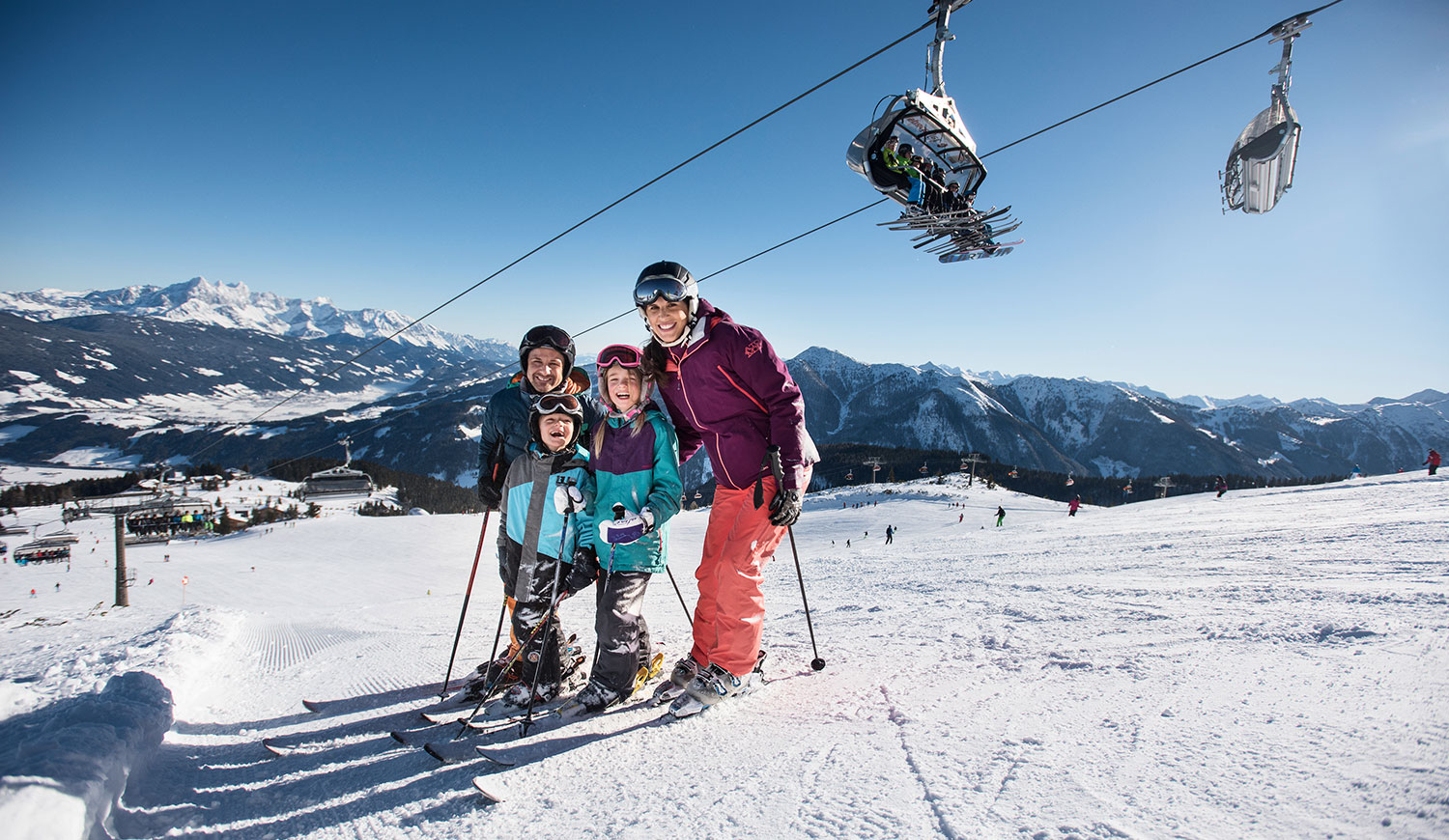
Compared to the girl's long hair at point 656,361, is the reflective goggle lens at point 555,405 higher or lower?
lower

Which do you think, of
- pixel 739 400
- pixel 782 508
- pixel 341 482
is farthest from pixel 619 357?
pixel 341 482

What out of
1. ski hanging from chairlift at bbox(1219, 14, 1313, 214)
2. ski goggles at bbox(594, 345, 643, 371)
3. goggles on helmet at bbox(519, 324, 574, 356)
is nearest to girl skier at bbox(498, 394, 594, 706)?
ski goggles at bbox(594, 345, 643, 371)

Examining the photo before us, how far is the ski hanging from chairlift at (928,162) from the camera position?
17.0 ft

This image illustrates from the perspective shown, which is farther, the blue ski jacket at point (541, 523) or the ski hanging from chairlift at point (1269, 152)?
the ski hanging from chairlift at point (1269, 152)

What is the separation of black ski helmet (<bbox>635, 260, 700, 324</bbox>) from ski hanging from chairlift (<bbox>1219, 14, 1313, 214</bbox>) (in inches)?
183

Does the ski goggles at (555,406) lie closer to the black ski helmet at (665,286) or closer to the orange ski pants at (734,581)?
the black ski helmet at (665,286)

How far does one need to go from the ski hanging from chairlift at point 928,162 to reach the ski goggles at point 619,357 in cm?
314

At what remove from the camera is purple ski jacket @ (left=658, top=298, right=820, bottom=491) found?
3295mm

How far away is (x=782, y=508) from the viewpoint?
3143 millimetres

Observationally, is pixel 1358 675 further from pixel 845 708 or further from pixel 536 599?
pixel 536 599

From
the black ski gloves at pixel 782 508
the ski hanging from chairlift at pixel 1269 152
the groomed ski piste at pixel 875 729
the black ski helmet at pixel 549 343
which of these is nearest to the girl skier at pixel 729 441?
the black ski gloves at pixel 782 508

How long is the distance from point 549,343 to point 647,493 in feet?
4.00

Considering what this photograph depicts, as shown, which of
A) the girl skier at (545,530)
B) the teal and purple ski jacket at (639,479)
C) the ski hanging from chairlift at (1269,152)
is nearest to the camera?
the teal and purple ski jacket at (639,479)

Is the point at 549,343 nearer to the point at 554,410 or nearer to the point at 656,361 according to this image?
the point at 554,410
